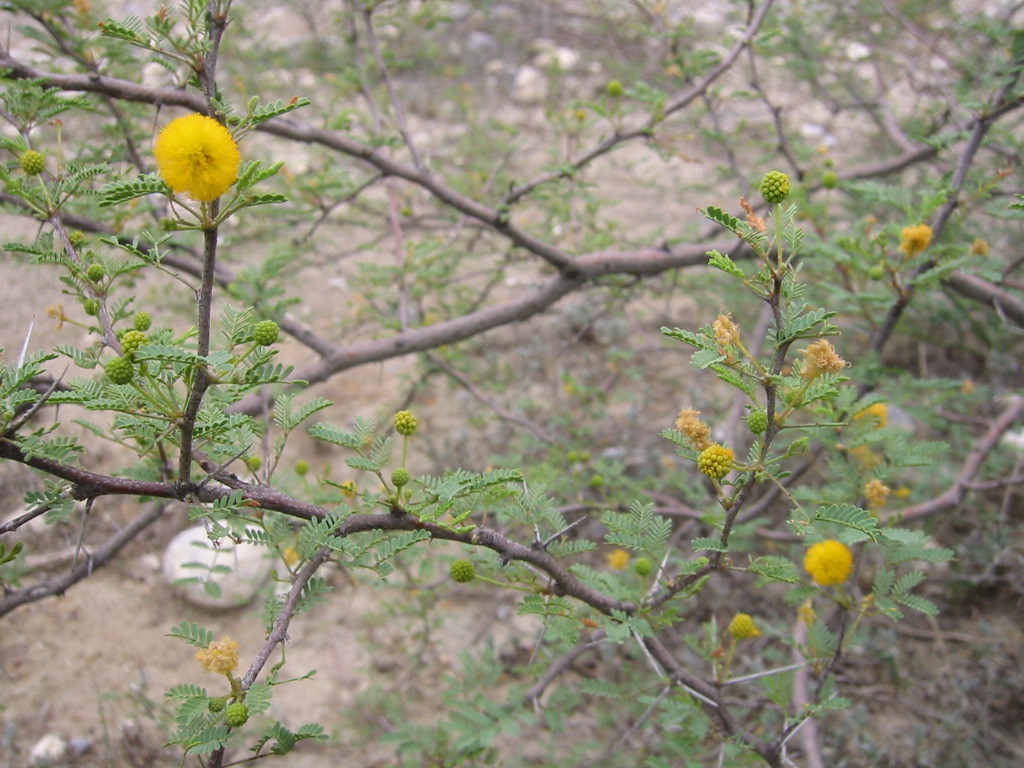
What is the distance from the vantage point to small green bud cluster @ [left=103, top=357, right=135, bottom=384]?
2.96ft

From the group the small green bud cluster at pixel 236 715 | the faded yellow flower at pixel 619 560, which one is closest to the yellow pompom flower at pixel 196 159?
the small green bud cluster at pixel 236 715

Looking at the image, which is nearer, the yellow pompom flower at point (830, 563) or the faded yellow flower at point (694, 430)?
the faded yellow flower at point (694, 430)

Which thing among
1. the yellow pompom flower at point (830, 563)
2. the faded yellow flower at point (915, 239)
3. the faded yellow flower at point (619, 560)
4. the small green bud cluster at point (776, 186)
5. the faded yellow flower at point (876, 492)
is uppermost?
the faded yellow flower at point (915, 239)

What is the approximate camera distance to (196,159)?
818 millimetres

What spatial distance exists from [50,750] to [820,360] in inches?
106

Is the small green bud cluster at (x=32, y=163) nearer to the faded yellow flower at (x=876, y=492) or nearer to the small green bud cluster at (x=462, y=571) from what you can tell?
the small green bud cluster at (x=462, y=571)

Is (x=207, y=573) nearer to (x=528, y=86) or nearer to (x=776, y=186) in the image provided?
(x=776, y=186)

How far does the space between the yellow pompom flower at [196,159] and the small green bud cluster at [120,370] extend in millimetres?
242

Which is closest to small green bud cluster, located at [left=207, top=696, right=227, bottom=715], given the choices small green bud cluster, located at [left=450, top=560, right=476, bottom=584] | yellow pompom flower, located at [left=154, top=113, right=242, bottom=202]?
small green bud cluster, located at [left=450, top=560, right=476, bottom=584]

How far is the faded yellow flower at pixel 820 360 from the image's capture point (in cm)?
98

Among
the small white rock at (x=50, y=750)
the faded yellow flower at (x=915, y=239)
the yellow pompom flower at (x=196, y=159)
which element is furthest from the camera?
the small white rock at (x=50, y=750)

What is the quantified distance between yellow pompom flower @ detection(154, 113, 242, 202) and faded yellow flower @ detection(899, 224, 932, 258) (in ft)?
5.22

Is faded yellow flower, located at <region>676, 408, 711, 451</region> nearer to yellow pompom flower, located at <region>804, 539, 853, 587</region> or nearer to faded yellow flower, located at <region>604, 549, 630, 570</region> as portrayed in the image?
yellow pompom flower, located at <region>804, 539, 853, 587</region>

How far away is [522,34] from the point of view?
265 inches
